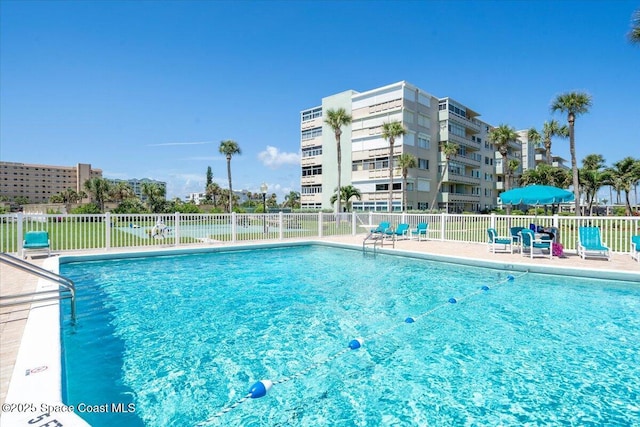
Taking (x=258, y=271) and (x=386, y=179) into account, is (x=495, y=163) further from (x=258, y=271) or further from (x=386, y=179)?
(x=258, y=271)

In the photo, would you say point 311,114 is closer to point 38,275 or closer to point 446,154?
point 446,154

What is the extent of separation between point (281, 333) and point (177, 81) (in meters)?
18.0

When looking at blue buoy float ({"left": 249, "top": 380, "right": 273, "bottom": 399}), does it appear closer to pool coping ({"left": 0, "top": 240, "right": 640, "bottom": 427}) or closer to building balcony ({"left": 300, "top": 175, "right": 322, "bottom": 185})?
pool coping ({"left": 0, "top": 240, "right": 640, "bottom": 427})

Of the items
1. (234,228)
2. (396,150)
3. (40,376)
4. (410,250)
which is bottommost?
(410,250)

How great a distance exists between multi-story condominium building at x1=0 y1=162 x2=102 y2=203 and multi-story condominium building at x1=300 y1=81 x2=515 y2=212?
349ft

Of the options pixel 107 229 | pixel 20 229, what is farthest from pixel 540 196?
pixel 20 229

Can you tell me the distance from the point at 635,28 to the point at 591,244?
39.2 feet

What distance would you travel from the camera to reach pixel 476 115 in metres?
47.4

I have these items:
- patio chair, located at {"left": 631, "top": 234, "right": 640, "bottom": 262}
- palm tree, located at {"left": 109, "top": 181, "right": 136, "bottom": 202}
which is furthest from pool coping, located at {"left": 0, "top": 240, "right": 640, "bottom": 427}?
palm tree, located at {"left": 109, "top": 181, "right": 136, "bottom": 202}

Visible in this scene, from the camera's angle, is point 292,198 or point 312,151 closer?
point 312,151

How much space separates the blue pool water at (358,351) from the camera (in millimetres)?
3176

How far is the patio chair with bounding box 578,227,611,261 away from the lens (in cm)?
980

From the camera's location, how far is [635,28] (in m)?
14.6

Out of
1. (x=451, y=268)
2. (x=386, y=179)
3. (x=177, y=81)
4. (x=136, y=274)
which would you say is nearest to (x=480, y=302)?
(x=451, y=268)
